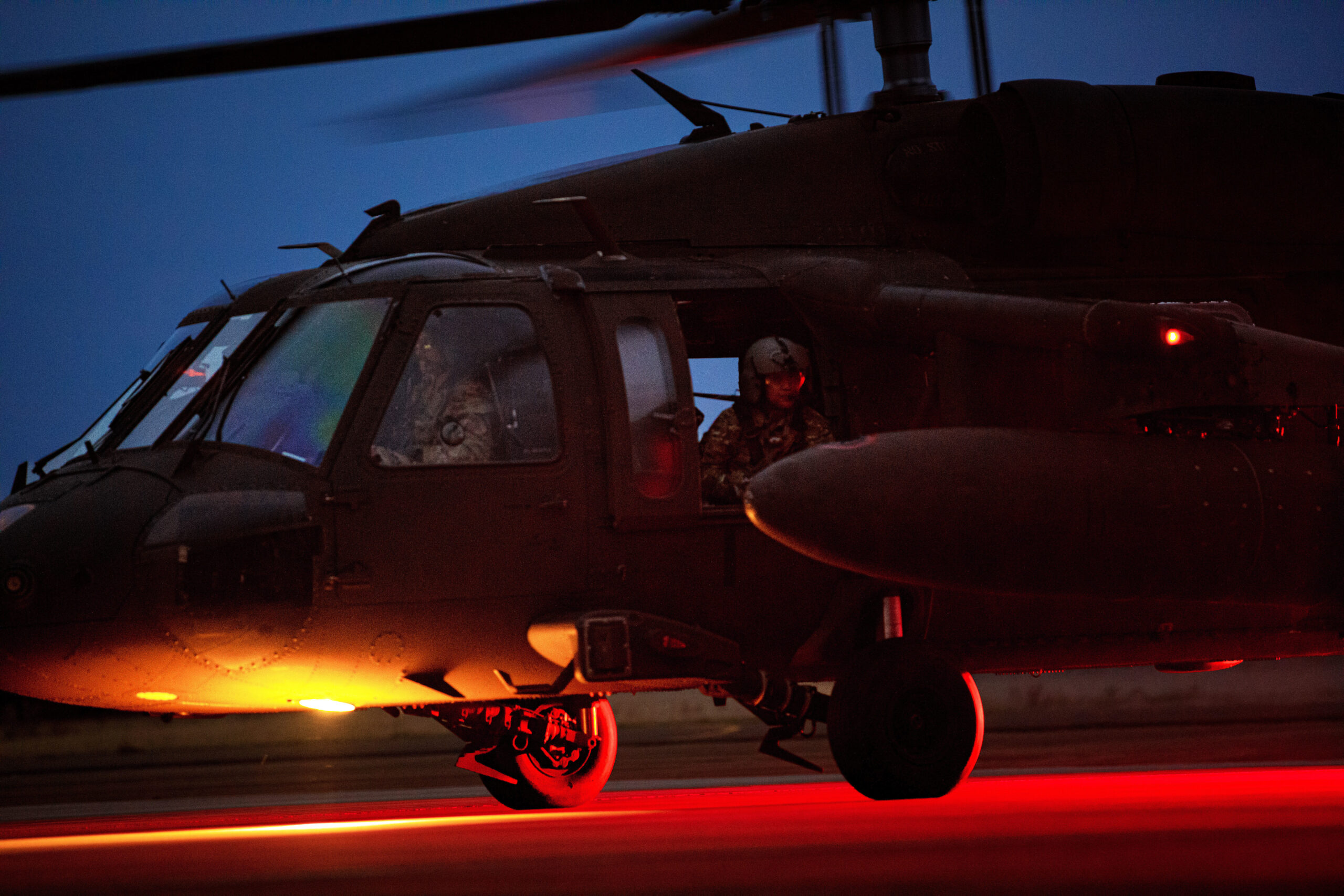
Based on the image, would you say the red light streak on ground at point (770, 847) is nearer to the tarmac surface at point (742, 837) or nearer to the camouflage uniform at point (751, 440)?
the tarmac surface at point (742, 837)

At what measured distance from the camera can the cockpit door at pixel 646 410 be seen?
20.2 ft

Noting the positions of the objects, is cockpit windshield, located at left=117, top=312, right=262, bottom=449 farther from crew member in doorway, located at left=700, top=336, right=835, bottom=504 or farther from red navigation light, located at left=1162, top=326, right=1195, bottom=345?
red navigation light, located at left=1162, top=326, right=1195, bottom=345

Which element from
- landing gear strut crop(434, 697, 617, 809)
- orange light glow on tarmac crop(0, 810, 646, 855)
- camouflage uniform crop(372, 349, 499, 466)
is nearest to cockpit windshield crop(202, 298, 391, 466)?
camouflage uniform crop(372, 349, 499, 466)

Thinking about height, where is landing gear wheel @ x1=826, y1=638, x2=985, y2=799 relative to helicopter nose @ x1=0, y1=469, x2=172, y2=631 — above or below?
below

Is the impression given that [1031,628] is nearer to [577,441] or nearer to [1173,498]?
[1173,498]

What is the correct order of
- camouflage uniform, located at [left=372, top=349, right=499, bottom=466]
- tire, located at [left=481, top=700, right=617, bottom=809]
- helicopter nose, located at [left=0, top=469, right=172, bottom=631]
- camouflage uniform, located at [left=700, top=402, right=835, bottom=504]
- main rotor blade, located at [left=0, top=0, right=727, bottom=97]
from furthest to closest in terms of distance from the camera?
tire, located at [left=481, top=700, right=617, bottom=809]
camouflage uniform, located at [left=700, top=402, right=835, bottom=504]
camouflage uniform, located at [left=372, top=349, right=499, bottom=466]
helicopter nose, located at [left=0, top=469, right=172, bottom=631]
main rotor blade, located at [left=0, top=0, right=727, bottom=97]

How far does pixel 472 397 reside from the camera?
614 cm

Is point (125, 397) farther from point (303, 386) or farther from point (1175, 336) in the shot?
point (1175, 336)

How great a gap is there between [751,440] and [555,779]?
2274 mm

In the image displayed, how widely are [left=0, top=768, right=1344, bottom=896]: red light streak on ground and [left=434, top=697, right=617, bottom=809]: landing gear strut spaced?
202 millimetres

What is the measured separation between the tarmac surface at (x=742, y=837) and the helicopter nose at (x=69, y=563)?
908mm

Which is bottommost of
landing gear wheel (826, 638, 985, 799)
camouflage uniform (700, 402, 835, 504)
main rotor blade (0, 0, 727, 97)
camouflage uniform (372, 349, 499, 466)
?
landing gear wheel (826, 638, 985, 799)

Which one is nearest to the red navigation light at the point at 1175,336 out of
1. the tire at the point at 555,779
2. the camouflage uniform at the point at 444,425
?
the camouflage uniform at the point at 444,425

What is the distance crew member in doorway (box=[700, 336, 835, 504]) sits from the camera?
Answer: 674cm
